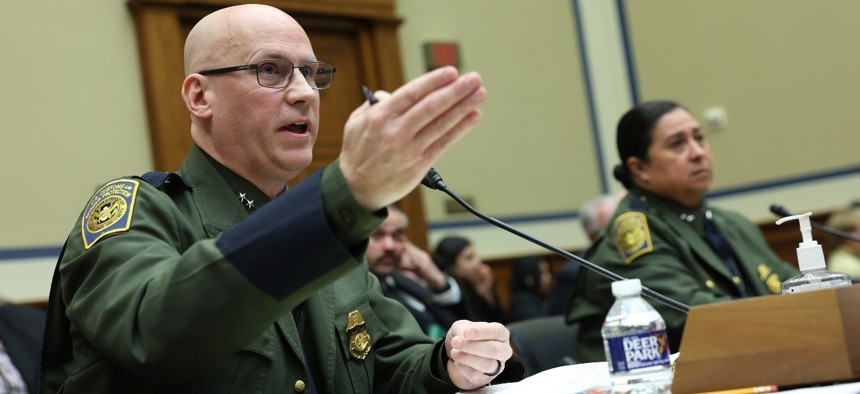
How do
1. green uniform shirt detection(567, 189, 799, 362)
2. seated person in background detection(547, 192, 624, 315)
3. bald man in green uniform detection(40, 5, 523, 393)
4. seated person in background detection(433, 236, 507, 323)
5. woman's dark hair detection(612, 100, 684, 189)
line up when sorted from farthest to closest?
seated person in background detection(433, 236, 507, 323) → seated person in background detection(547, 192, 624, 315) → woman's dark hair detection(612, 100, 684, 189) → green uniform shirt detection(567, 189, 799, 362) → bald man in green uniform detection(40, 5, 523, 393)

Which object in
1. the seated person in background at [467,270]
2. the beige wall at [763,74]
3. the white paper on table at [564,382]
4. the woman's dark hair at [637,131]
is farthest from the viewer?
the beige wall at [763,74]

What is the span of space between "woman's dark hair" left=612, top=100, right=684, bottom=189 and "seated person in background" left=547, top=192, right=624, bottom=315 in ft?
4.05

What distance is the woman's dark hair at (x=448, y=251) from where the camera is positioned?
5531 mm

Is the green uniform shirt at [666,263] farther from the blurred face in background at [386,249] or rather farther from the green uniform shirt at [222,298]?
the blurred face in background at [386,249]

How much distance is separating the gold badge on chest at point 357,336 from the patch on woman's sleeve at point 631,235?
1471 millimetres

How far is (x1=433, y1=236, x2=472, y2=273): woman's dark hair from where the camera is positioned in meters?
5.53

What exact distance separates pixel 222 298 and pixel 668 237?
2.20m

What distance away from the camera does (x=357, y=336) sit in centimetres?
186

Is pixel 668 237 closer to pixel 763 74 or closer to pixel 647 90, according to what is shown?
pixel 763 74

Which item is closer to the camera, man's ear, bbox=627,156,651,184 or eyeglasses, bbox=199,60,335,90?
eyeglasses, bbox=199,60,335,90

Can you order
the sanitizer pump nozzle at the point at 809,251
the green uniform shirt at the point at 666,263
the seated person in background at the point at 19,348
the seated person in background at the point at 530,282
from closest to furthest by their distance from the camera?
1. the sanitizer pump nozzle at the point at 809,251
2. the seated person in background at the point at 19,348
3. the green uniform shirt at the point at 666,263
4. the seated person in background at the point at 530,282

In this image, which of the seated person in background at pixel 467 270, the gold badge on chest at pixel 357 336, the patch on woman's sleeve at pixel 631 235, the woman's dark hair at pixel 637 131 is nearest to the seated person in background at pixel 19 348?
the gold badge on chest at pixel 357 336

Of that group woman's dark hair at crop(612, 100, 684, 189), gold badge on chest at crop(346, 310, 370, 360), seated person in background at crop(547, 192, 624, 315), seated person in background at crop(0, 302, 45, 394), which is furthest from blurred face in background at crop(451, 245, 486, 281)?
gold badge on chest at crop(346, 310, 370, 360)

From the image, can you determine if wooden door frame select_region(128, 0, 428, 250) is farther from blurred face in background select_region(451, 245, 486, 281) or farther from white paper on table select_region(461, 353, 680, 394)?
white paper on table select_region(461, 353, 680, 394)
